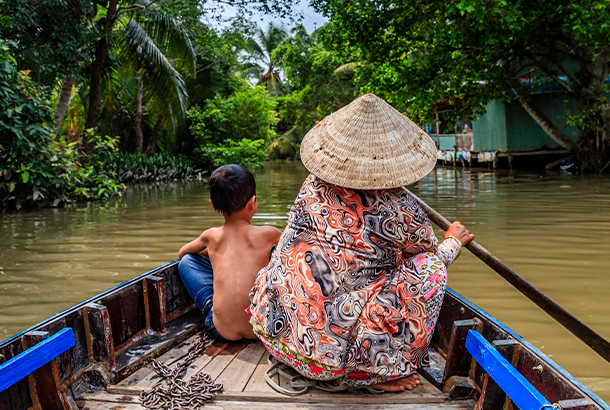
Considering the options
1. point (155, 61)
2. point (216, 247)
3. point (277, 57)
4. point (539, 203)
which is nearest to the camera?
point (216, 247)

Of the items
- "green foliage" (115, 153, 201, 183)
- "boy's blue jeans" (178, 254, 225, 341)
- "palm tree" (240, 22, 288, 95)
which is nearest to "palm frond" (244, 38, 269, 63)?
"palm tree" (240, 22, 288, 95)

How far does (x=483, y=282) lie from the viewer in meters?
4.30

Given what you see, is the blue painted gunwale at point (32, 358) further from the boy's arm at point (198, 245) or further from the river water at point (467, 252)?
the river water at point (467, 252)

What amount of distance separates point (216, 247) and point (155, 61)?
12.0 meters

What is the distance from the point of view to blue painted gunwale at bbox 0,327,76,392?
63.1 inches

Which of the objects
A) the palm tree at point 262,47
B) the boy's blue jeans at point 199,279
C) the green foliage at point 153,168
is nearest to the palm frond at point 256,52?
the palm tree at point 262,47

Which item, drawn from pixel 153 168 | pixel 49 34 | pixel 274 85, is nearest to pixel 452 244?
pixel 49 34

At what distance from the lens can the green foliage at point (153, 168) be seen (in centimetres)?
1557

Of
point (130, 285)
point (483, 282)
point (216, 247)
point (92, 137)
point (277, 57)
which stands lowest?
point (483, 282)

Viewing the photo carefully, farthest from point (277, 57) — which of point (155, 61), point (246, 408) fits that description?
point (246, 408)

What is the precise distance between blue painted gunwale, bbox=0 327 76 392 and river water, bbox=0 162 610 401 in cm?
195

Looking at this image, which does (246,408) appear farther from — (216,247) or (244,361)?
(216,247)

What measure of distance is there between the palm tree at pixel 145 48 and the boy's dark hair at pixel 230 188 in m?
9.94

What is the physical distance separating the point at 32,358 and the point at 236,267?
997mm
